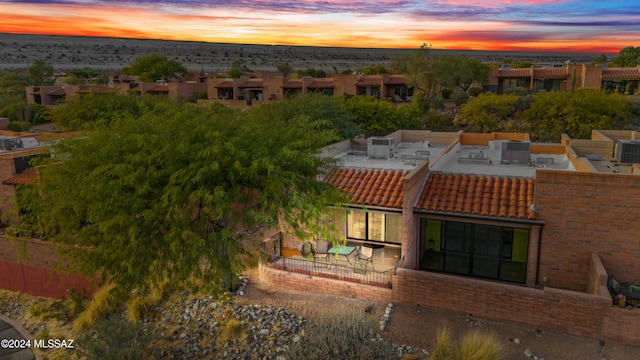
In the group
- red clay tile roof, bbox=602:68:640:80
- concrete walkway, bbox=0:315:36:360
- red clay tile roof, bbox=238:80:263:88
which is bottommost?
concrete walkway, bbox=0:315:36:360

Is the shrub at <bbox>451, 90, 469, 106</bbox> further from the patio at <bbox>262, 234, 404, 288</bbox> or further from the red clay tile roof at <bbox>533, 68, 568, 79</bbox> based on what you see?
the patio at <bbox>262, 234, 404, 288</bbox>

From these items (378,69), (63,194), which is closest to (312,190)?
(63,194)

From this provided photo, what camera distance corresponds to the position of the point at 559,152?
73.7 feet

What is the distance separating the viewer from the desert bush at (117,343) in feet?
39.5

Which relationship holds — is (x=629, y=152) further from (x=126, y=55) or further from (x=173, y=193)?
(x=126, y=55)

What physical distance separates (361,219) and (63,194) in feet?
30.8

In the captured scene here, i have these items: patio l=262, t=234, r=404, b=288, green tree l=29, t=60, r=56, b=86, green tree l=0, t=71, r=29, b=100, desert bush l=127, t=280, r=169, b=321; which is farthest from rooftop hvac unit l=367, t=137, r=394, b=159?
green tree l=29, t=60, r=56, b=86

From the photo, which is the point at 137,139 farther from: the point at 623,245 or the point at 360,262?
the point at 623,245

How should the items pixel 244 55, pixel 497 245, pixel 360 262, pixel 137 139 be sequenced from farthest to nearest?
pixel 244 55 < pixel 360 262 < pixel 497 245 < pixel 137 139

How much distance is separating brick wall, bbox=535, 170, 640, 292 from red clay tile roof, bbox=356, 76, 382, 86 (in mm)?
51558

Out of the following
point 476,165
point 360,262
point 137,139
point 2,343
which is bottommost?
point 2,343

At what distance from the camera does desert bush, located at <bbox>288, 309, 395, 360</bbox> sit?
10820 millimetres

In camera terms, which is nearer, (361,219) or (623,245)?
(623,245)

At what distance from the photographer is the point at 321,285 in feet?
48.7
